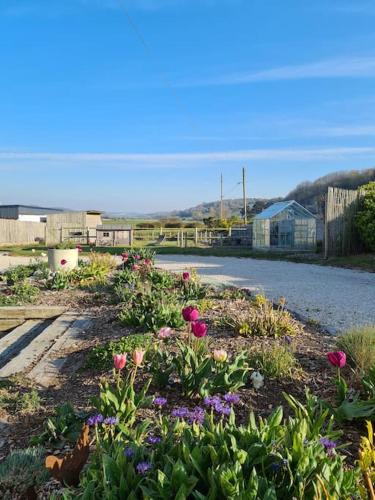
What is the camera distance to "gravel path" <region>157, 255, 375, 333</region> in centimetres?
638

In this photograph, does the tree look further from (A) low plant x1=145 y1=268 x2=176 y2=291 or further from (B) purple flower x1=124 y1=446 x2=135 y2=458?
(B) purple flower x1=124 y1=446 x2=135 y2=458

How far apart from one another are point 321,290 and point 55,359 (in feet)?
19.6

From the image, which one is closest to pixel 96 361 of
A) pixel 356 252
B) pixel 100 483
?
pixel 100 483

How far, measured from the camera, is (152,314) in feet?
16.5

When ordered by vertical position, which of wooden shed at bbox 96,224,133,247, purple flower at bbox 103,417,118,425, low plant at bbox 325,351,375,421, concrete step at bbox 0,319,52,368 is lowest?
concrete step at bbox 0,319,52,368

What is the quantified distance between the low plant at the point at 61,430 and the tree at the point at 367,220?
14.7 meters

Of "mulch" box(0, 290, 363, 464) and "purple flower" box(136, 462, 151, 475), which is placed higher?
"purple flower" box(136, 462, 151, 475)

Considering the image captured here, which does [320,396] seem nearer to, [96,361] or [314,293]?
[96,361]

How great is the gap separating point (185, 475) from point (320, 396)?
1759mm

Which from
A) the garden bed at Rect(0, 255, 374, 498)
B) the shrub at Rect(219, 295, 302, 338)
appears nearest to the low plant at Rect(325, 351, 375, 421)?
the garden bed at Rect(0, 255, 374, 498)

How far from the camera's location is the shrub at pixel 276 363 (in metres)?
3.51

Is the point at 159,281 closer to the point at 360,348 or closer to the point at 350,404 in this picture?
the point at 360,348

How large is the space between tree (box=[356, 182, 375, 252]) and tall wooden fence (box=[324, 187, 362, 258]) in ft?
1.05

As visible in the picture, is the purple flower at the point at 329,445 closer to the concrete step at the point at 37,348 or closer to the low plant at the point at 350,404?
the low plant at the point at 350,404
